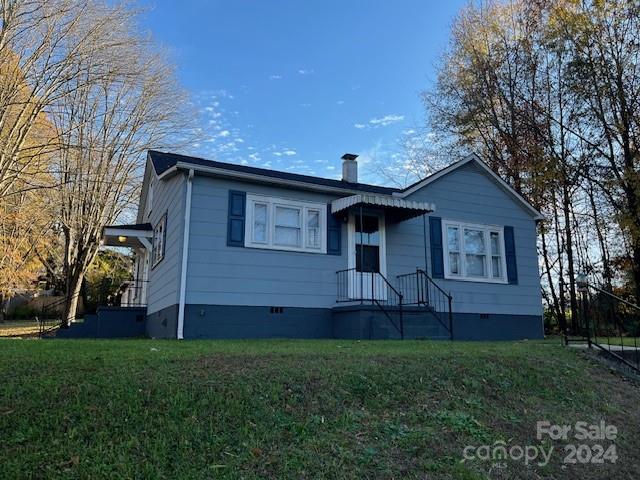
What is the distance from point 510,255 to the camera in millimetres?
12859

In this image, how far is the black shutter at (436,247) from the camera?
11.9 metres

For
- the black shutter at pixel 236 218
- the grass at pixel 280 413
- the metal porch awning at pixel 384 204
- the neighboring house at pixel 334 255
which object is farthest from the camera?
the metal porch awning at pixel 384 204

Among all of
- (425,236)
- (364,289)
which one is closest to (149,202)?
(364,289)

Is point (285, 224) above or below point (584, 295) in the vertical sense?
above

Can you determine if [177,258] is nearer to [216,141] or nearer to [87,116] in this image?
[87,116]

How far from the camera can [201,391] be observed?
4301 mm

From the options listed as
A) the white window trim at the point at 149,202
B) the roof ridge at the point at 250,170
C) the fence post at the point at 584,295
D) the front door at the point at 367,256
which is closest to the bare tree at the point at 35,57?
the roof ridge at the point at 250,170

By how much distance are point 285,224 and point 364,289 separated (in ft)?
7.48

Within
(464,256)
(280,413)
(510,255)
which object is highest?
(510,255)

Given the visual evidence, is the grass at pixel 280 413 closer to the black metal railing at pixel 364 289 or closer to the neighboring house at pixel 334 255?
the neighboring house at pixel 334 255

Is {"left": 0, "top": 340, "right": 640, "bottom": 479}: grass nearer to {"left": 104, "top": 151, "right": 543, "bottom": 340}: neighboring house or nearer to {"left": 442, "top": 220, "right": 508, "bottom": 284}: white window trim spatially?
{"left": 104, "top": 151, "right": 543, "bottom": 340}: neighboring house

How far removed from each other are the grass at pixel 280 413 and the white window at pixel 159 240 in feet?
18.6

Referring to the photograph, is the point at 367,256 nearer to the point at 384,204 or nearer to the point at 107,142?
the point at 384,204

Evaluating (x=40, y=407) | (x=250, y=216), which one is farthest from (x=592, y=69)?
(x=40, y=407)
